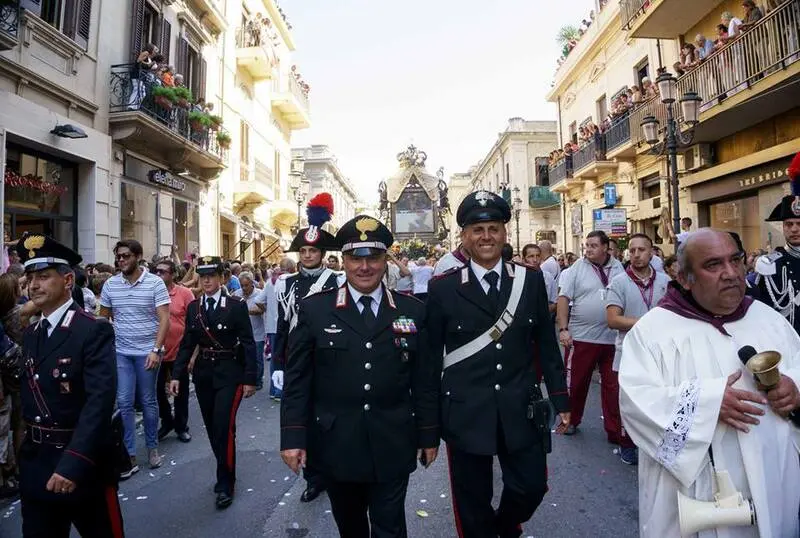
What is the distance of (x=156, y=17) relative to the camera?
47.4ft

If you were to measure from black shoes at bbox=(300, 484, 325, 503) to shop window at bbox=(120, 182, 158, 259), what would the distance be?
11.1 metres

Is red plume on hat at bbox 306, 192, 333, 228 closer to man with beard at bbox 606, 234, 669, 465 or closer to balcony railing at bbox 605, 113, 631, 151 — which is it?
man with beard at bbox 606, 234, 669, 465

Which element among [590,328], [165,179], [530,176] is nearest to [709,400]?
[590,328]

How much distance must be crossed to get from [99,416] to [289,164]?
29475 mm

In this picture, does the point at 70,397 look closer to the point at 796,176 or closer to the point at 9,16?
the point at 796,176

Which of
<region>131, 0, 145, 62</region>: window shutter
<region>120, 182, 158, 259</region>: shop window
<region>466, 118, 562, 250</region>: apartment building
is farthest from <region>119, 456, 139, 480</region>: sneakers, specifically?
<region>466, 118, 562, 250</region>: apartment building

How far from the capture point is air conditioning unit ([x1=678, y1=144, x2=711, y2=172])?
13578mm

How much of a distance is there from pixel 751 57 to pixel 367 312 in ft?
36.2

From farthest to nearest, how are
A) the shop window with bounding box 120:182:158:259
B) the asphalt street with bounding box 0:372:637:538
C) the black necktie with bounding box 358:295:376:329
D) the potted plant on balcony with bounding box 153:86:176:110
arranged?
the shop window with bounding box 120:182:158:259
the potted plant on balcony with bounding box 153:86:176:110
the asphalt street with bounding box 0:372:637:538
the black necktie with bounding box 358:295:376:329

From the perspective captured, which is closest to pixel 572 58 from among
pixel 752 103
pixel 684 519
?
pixel 752 103

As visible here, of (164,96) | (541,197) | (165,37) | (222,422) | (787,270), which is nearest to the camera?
(787,270)

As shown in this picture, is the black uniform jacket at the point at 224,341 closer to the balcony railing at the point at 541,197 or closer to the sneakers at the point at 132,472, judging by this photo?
the sneakers at the point at 132,472

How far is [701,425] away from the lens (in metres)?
1.97

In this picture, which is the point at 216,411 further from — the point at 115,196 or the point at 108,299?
the point at 115,196
